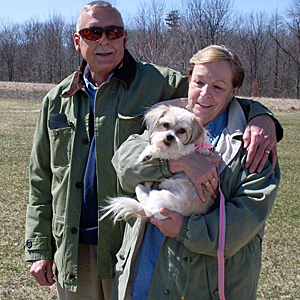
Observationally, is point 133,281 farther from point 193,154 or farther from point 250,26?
point 250,26

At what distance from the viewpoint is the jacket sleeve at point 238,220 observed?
6.72 feet

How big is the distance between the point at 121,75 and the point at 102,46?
24 cm

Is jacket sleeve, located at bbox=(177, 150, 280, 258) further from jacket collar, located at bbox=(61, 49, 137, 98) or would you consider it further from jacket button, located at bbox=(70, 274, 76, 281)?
jacket collar, located at bbox=(61, 49, 137, 98)

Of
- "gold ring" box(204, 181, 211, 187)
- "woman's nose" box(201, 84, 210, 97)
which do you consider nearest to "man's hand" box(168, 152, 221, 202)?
"gold ring" box(204, 181, 211, 187)

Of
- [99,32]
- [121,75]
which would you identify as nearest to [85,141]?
[121,75]

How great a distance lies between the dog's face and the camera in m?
2.37

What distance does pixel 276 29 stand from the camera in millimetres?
54719

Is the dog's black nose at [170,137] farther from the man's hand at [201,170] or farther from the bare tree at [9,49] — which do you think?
the bare tree at [9,49]

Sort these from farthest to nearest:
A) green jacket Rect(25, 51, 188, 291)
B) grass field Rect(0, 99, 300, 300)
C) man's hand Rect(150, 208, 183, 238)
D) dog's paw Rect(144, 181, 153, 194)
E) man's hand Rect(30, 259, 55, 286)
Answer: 1. grass field Rect(0, 99, 300, 300)
2. man's hand Rect(30, 259, 55, 286)
3. green jacket Rect(25, 51, 188, 291)
4. dog's paw Rect(144, 181, 153, 194)
5. man's hand Rect(150, 208, 183, 238)

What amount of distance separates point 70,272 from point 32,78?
6670 centimetres

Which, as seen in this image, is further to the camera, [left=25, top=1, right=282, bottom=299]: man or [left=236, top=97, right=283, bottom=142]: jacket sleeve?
[left=25, top=1, right=282, bottom=299]: man

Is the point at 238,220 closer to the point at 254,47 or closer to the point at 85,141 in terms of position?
the point at 85,141

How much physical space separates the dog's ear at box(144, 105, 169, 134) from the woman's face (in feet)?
0.63

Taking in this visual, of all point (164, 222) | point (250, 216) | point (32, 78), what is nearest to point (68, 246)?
point (164, 222)
